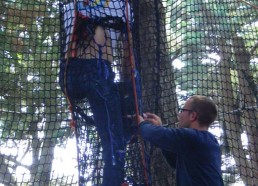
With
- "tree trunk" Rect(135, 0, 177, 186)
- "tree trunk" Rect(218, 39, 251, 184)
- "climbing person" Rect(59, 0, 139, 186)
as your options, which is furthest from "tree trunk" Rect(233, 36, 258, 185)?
"climbing person" Rect(59, 0, 139, 186)

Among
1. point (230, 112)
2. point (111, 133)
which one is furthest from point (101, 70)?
point (230, 112)

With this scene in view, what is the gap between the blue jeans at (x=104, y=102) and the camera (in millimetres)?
1958

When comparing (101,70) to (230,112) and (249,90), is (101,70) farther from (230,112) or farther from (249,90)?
(249,90)

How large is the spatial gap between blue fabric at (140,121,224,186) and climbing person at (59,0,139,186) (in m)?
0.24

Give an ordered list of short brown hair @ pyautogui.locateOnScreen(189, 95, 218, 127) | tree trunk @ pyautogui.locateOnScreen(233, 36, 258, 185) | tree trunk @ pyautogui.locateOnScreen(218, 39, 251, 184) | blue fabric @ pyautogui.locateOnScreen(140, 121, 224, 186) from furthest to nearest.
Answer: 1. tree trunk @ pyautogui.locateOnScreen(233, 36, 258, 185)
2. tree trunk @ pyautogui.locateOnScreen(218, 39, 251, 184)
3. short brown hair @ pyautogui.locateOnScreen(189, 95, 218, 127)
4. blue fabric @ pyautogui.locateOnScreen(140, 121, 224, 186)

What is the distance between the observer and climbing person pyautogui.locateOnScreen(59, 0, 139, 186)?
199 centimetres

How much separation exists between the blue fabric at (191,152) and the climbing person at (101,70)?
0.80 ft

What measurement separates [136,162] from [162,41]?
99cm

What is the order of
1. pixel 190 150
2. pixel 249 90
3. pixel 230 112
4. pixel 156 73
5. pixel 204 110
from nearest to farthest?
pixel 190 150 < pixel 204 110 < pixel 156 73 < pixel 230 112 < pixel 249 90

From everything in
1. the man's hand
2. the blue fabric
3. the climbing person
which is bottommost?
the blue fabric

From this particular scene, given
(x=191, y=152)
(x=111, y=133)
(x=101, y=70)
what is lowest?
(x=191, y=152)

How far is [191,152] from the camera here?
1.78 metres

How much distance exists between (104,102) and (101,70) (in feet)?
0.52

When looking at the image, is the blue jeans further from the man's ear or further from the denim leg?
the man's ear
